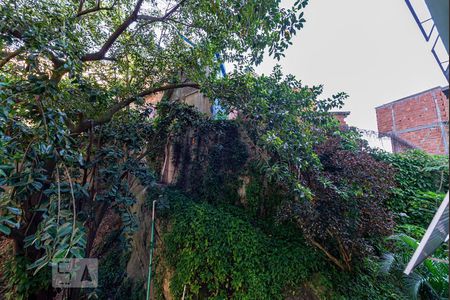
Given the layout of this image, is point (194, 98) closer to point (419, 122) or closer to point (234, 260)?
point (234, 260)

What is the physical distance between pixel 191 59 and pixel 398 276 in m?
4.21

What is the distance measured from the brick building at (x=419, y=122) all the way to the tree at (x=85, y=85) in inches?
201

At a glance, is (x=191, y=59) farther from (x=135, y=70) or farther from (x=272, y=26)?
(x=272, y=26)

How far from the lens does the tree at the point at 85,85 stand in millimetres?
1573

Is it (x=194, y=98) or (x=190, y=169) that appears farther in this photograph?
(x=194, y=98)

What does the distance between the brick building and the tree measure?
5093 mm

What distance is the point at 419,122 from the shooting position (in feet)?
19.7

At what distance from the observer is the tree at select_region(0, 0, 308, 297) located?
157cm

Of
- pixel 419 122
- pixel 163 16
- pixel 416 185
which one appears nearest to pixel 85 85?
pixel 163 16

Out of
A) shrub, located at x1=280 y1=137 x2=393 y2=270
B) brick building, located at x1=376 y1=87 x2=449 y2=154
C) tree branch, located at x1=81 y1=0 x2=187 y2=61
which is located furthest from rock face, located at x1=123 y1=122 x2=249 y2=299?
brick building, located at x1=376 y1=87 x2=449 y2=154

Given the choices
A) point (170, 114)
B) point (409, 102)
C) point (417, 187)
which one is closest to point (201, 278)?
point (170, 114)

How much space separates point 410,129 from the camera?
20.3 ft

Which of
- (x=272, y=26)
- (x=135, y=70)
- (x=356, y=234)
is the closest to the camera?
(x=272, y=26)

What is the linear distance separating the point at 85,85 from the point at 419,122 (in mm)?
8262
